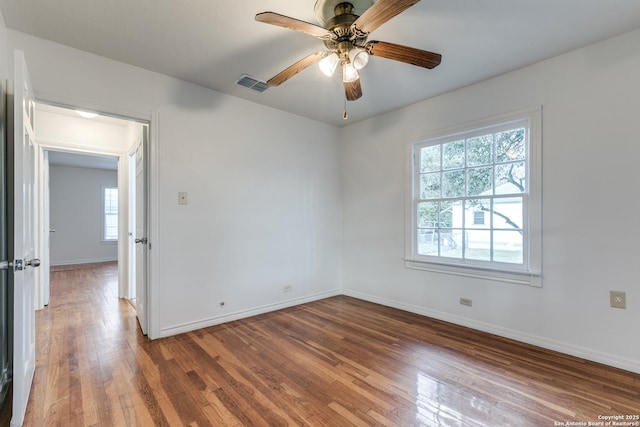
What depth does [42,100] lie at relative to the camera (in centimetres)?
232

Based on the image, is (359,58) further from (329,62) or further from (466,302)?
(466,302)

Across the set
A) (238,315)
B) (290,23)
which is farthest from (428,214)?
(290,23)

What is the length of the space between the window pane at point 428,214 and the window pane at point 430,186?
0.31 feet

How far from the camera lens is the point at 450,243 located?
3.35 meters

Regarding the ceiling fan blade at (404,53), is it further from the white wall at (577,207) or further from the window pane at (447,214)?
the window pane at (447,214)

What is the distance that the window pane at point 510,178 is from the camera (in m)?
2.82

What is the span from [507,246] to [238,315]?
9.59 feet

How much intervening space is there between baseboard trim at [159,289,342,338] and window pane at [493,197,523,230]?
94.7 inches

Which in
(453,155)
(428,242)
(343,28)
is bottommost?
(428,242)

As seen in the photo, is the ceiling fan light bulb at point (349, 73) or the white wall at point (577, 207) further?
the white wall at point (577, 207)

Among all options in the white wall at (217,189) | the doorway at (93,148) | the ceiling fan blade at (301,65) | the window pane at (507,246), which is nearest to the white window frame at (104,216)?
the doorway at (93,148)

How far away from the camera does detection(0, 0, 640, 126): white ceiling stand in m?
1.94

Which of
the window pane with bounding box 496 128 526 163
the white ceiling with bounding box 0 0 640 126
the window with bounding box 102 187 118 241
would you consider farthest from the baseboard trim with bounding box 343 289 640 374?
the window with bounding box 102 187 118 241

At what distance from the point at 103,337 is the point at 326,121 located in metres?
3.62
